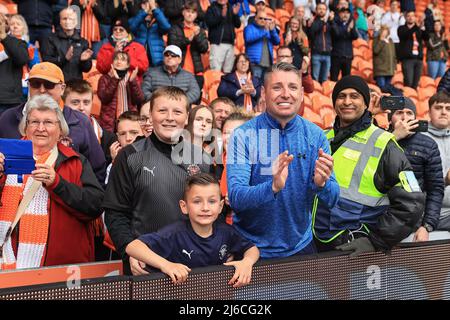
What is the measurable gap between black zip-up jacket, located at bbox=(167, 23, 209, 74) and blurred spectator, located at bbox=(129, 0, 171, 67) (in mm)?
247

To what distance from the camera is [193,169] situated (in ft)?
10.7

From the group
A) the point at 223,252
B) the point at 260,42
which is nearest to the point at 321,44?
the point at 260,42

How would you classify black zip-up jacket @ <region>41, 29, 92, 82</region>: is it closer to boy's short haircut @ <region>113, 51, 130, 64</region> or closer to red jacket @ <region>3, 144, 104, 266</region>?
boy's short haircut @ <region>113, 51, 130, 64</region>

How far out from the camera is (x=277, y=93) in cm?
303

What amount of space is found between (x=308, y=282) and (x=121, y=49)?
528 cm

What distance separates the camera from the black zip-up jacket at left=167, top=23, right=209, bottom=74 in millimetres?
8562

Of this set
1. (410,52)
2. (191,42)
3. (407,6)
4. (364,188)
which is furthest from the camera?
(407,6)

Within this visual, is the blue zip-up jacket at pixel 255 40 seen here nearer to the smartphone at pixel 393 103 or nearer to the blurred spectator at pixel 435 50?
the smartphone at pixel 393 103

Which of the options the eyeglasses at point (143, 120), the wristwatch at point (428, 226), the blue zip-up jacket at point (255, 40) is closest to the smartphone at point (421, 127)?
the wristwatch at point (428, 226)

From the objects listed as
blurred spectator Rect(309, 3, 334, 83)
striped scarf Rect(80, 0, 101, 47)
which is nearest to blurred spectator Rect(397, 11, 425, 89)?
blurred spectator Rect(309, 3, 334, 83)

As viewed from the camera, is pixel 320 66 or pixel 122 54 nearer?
pixel 122 54

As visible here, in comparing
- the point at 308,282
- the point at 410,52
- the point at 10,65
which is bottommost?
the point at 308,282

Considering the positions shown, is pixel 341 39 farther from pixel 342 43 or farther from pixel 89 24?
pixel 89 24

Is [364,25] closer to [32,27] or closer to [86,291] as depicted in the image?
[32,27]
